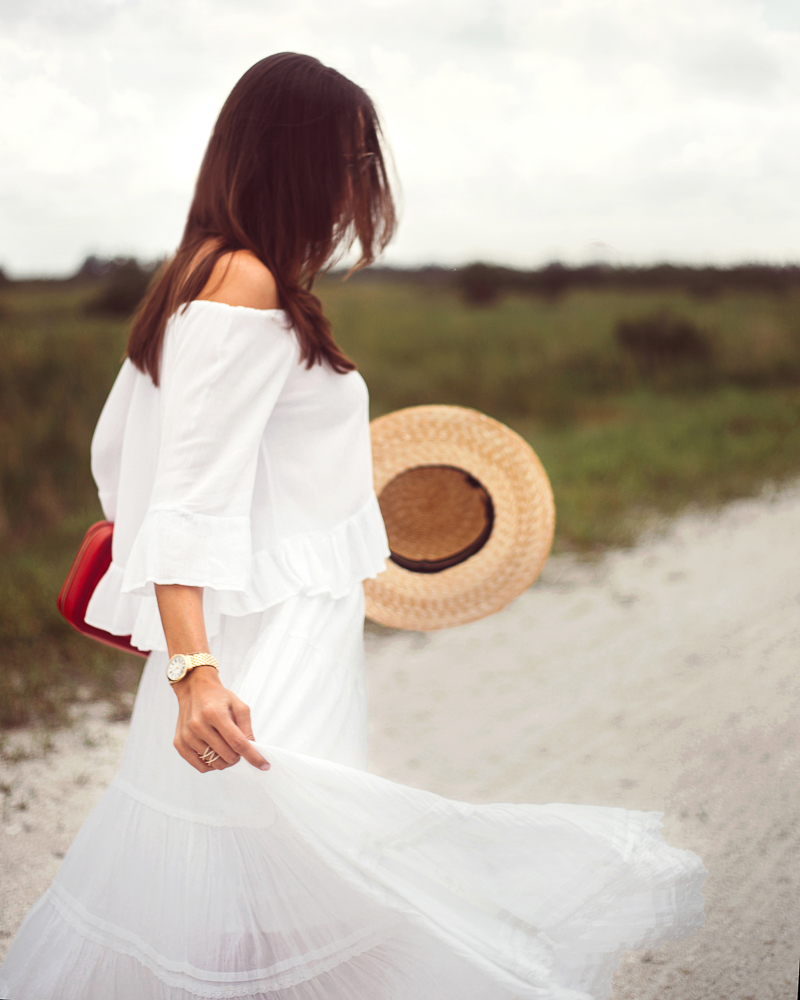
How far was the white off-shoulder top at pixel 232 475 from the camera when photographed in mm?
1159

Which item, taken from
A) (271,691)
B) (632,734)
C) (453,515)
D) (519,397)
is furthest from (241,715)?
(519,397)

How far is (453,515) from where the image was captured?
2.64m

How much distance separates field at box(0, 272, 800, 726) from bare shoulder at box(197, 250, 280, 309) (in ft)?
8.43

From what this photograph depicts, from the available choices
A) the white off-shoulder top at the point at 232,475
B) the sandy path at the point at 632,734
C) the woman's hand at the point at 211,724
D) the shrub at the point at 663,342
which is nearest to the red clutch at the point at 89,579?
the white off-shoulder top at the point at 232,475

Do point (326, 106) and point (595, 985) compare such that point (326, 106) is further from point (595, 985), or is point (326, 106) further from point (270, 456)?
point (595, 985)

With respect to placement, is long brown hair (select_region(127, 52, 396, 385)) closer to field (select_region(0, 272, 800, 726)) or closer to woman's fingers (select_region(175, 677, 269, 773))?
woman's fingers (select_region(175, 677, 269, 773))

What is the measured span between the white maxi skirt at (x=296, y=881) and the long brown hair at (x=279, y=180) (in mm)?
476

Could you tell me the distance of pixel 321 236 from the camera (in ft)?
4.52

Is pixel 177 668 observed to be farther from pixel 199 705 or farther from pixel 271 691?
pixel 271 691

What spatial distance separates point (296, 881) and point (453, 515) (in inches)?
59.7

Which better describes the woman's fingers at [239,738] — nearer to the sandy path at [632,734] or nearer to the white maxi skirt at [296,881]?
the white maxi skirt at [296,881]

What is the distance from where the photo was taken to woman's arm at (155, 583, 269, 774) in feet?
3.57

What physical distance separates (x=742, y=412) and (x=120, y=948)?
10070mm

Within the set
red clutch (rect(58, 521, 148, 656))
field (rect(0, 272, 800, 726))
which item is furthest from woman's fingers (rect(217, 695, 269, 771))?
field (rect(0, 272, 800, 726))
